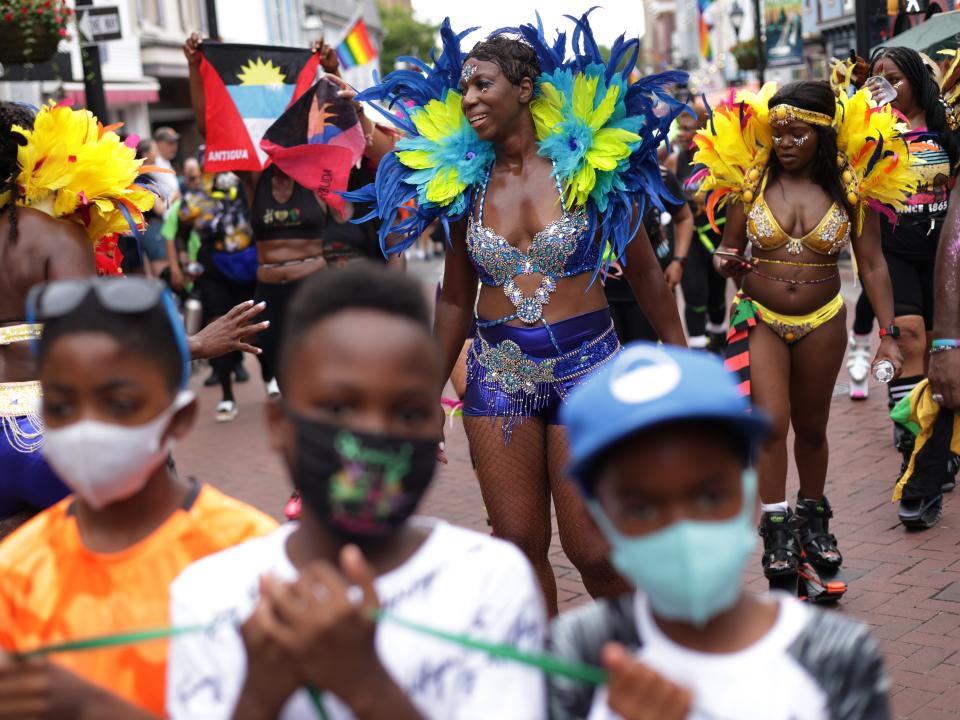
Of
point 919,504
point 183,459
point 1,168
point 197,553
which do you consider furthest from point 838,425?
point 197,553

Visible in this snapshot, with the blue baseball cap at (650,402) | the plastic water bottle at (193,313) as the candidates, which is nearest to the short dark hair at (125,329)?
the blue baseball cap at (650,402)

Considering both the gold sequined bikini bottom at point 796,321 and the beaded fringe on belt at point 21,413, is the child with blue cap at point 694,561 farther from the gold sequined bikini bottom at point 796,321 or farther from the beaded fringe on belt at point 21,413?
the gold sequined bikini bottom at point 796,321

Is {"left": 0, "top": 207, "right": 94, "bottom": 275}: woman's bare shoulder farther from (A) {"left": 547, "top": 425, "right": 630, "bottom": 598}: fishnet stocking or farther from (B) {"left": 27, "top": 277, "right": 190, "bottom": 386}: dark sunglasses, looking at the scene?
(B) {"left": 27, "top": 277, "right": 190, "bottom": 386}: dark sunglasses

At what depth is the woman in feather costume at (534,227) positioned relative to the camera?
4301 mm

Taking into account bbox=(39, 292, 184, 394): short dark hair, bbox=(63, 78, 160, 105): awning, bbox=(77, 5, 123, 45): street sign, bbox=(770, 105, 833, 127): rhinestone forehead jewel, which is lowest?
bbox=(39, 292, 184, 394): short dark hair

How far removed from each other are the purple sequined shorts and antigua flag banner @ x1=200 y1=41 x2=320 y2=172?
12.6ft

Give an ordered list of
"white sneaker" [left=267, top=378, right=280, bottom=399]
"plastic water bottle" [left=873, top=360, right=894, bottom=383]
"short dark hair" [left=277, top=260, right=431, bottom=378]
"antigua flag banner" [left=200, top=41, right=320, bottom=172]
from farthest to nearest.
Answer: "white sneaker" [left=267, top=378, right=280, bottom=399]
"antigua flag banner" [left=200, top=41, right=320, bottom=172]
"plastic water bottle" [left=873, top=360, right=894, bottom=383]
"short dark hair" [left=277, top=260, right=431, bottom=378]

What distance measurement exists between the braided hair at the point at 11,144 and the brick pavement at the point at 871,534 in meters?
2.36

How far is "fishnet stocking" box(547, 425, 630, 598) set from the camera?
4090 millimetres

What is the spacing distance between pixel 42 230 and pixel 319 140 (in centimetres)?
291

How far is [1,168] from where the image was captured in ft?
14.3

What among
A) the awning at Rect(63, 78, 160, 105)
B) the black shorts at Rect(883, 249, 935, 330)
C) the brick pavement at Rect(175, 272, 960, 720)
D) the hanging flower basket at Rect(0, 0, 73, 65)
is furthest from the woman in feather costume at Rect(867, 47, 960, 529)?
the awning at Rect(63, 78, 160, 105)

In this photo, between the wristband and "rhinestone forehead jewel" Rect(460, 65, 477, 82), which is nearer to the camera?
"rhinestone forehead jewel" Rect(460, 65, 477, 82)

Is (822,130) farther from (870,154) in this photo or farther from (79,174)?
(79,174)
